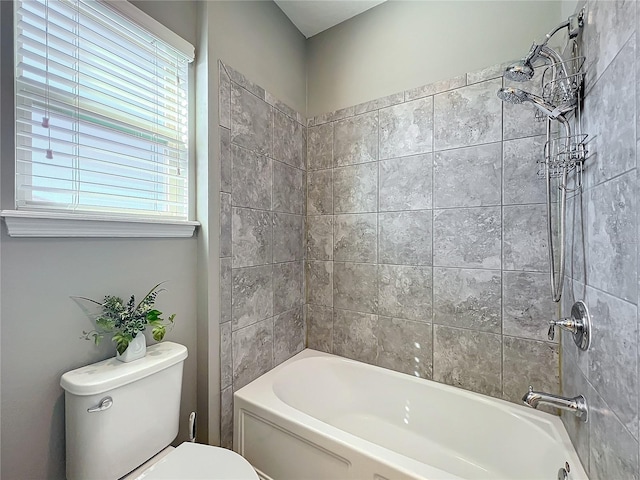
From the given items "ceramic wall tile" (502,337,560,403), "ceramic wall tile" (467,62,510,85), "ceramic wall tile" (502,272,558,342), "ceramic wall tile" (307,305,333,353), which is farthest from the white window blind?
"ceramic wall tile" (502,337,560,403)

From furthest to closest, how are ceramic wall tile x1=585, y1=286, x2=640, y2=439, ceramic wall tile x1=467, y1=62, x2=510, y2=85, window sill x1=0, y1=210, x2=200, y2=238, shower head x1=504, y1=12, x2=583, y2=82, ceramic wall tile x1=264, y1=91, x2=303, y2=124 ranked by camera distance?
ceramic wall tile x1=264, y1=91, x2=303, y2=124 < ceramic wall tile x1=467, y1=62, x2=510, y2=85 < shower head x1=504, y1=12, x2=583, y2=82 < window sill x1=0, y1=210, x2=200, y2=238 < ceramic wall tile x1=585, y1=286, x2=640, y2=439

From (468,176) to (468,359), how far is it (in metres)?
1.04

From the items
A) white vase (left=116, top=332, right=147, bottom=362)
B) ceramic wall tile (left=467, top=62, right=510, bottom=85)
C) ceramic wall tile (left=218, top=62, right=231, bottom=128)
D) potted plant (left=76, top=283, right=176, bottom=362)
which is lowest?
white vase (left=116, top=332, right=147, bottom=362)

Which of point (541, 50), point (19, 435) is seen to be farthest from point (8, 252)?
point (541, 50)

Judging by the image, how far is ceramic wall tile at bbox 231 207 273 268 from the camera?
1.61 metres

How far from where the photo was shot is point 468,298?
1.60 meters

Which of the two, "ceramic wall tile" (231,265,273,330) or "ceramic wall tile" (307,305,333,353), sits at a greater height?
"ceramic wall tile" (231,265,273,330)

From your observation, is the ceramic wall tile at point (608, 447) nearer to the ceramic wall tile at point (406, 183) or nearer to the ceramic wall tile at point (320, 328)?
the ceramic wall tile at point (406, 183)

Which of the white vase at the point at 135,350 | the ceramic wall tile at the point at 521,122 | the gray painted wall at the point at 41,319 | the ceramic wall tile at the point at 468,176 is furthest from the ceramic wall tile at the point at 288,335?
the ceramic wall tile at the point at 521,122

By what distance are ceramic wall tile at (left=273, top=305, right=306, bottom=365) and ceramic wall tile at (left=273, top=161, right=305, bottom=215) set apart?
2.45ft

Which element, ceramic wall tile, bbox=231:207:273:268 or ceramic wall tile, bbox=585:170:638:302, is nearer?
ceramic wall tile, bbox=585:170:638:302

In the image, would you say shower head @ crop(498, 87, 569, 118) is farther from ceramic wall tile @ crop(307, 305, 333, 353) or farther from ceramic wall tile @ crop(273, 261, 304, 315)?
ceramic wall tile @ crop(307, 305, 333, 353)

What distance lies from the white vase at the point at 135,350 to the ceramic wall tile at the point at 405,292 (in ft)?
4.43

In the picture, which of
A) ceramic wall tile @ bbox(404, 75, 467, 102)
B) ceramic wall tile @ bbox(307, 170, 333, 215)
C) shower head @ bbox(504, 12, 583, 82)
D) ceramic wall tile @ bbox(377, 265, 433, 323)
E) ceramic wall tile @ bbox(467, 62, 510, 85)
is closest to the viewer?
shower head @ bbox(504, 12, 583, 82)
